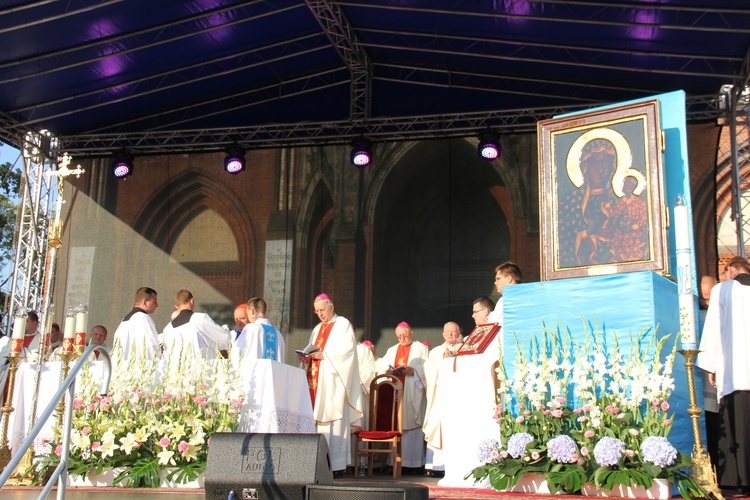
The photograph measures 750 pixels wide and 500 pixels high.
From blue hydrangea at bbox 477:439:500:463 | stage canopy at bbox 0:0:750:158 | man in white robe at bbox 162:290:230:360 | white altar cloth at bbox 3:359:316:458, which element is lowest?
blue hydrangea at bbox 477:439:500:463

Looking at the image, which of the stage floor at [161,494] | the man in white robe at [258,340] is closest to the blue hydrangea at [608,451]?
the stage floor at [161,494]

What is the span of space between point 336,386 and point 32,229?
6215mm

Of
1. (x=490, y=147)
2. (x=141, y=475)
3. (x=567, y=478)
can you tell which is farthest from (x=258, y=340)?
(x=490, y=147)

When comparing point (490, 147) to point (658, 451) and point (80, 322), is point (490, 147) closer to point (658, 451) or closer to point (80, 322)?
point (80, 322)

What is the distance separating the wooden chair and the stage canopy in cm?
449

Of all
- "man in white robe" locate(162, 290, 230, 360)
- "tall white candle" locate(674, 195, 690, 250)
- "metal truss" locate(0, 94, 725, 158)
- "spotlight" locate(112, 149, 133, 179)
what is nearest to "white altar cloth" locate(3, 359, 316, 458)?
"man in white robe" locate(162, 290, 230, 360)

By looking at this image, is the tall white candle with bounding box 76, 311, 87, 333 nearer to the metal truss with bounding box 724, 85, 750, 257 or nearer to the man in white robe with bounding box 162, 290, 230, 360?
the man in white robe with bounding box 162, 290, 230, 360

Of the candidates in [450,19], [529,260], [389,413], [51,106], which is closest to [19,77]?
[51,106]

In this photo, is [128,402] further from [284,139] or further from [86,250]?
[86,250]

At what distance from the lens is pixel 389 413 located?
9.73 m

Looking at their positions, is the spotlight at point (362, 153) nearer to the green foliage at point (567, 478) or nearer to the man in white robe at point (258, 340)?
the man in white robe at point (258, 340)

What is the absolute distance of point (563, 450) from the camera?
17.7ft

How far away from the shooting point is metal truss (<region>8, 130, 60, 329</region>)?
12.3m

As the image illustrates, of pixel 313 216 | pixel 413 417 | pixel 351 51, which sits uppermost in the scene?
pixel 351 51
